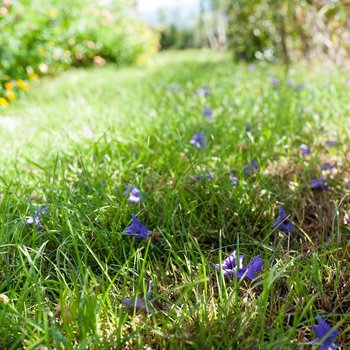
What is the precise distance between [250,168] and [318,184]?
0.29 metres

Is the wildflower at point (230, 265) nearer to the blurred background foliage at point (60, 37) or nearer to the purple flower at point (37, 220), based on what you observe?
the purple flower at point (37, 220)

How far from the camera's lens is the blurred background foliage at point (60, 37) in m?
4.46

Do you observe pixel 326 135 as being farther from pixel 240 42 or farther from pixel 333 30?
pixel 240 42

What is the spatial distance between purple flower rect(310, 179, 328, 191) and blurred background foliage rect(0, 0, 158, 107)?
2949 millimetres

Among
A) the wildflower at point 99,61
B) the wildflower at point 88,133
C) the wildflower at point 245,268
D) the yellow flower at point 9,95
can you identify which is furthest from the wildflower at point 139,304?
the wildflower at point 99,61

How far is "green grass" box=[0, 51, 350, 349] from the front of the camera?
95 cm

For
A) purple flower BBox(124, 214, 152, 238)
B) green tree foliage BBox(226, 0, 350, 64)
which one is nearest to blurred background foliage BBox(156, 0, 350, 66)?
green tree foliage BBox(226, 0, 350, 64)

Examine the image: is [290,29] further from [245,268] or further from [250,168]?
[245,268]

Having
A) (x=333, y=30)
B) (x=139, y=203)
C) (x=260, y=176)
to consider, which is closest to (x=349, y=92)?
(x=333, y=30)

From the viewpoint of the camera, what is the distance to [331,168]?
1.82m

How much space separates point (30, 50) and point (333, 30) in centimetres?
343

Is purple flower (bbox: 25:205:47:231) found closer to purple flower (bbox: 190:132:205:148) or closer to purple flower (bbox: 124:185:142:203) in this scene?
purple flower (bbox: 124:185:142:203)

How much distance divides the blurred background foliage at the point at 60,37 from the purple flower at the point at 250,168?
2.67m

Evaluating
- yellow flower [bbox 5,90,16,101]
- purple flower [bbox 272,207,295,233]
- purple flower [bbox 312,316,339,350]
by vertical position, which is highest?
yellow flower [bbox 5,90,16,101]
